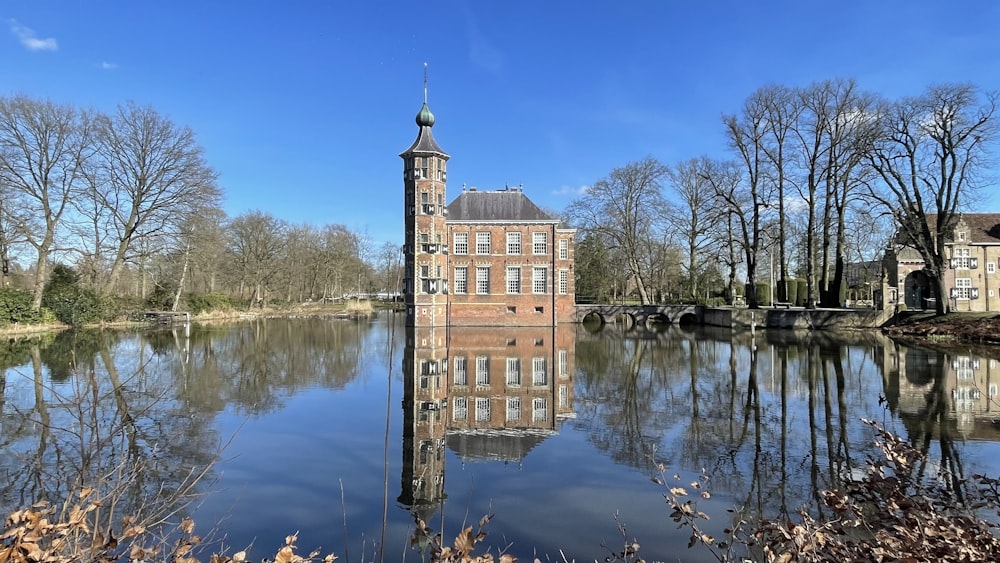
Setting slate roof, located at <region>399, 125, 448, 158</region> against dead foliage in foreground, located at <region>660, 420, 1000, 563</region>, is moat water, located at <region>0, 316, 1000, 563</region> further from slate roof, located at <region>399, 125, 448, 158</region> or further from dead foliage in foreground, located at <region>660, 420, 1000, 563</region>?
slate roof, located at <region>399, 125, 448, 158</region>

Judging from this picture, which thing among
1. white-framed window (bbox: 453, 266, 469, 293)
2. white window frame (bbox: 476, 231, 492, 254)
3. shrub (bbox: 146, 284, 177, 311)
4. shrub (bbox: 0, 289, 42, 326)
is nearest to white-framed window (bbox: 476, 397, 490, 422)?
white-framed window (bbox: 453, 266, 469, 293)

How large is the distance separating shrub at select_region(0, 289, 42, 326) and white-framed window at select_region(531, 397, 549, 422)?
76.6 feet

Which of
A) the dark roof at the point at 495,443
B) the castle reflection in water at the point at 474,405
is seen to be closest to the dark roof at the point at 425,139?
the castle reflection in water at the point at 474,405

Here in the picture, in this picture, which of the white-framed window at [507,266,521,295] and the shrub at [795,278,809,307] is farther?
the shrub at [795,278,809,307]

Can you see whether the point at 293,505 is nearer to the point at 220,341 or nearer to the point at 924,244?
the point at 220,341

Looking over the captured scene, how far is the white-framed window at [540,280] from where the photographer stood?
34.1 m

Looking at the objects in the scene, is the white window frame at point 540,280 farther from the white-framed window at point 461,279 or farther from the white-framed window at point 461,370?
the white-framed window at point 461,370

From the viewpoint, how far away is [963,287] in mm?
37031

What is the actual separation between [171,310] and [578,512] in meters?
35.1

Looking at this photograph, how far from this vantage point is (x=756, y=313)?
32.0 metres

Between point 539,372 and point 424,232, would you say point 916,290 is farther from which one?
point 539,372

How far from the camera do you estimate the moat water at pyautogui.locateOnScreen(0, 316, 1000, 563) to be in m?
5.30

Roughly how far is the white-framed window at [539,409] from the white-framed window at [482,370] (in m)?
2.45

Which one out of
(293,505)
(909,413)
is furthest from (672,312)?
(293,505)
